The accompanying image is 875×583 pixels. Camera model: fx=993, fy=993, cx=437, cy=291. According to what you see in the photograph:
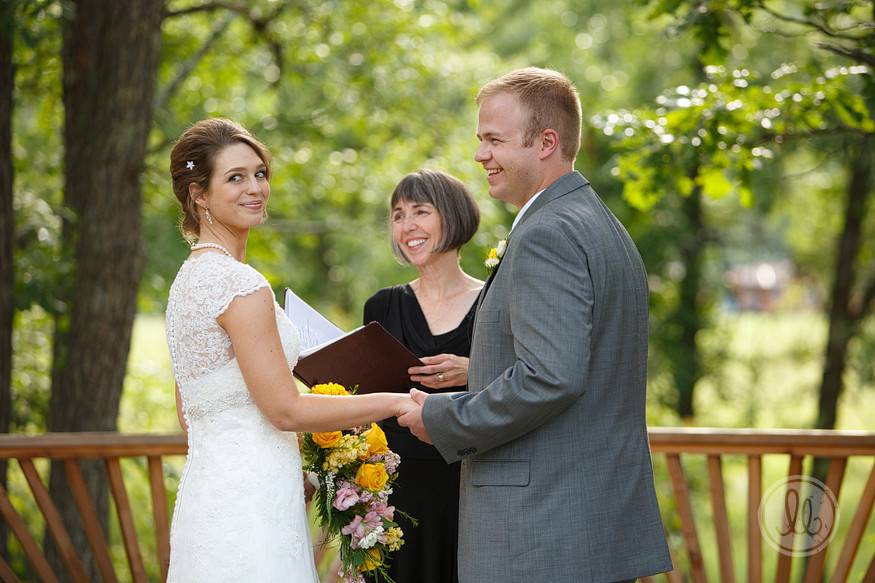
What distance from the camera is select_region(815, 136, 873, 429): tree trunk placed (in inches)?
377

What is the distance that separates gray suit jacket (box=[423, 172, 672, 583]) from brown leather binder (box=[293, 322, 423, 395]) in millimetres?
366

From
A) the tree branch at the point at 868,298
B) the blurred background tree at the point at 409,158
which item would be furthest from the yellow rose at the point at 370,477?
the tree branch at the point at 868,298

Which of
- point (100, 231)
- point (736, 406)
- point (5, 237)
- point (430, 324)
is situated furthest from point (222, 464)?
point (736, 406)

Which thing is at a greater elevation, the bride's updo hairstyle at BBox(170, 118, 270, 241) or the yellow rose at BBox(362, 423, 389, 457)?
the bride's updo hairstyle at BBox(170, 118, 270, 241)

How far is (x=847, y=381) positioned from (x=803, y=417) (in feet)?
12.1

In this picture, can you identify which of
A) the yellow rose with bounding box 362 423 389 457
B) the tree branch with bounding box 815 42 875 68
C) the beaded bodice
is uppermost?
the tree branch with bounding box 815 42 875 68

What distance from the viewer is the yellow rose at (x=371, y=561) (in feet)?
8.80

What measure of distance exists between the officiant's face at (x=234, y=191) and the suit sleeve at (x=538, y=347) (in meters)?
0.74

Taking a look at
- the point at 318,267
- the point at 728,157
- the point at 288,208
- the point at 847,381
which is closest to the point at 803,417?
the point at 847,381

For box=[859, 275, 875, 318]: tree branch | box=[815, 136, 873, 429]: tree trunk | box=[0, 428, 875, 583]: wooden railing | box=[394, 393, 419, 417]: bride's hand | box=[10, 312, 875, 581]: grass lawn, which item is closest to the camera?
box=[394, 393, 419, 417]: bride's hand

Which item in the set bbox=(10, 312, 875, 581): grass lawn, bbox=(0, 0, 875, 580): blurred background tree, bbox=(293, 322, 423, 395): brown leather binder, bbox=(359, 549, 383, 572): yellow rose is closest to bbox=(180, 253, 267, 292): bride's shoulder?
bbox=(293, 322, 423, 395): brown leather binder

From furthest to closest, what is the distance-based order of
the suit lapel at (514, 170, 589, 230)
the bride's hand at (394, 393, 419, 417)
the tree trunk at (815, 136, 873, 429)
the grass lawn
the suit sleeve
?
1. the tree trunk at (815, 136, 873, 429)
2. the grass lawn
3. the bride's hand at (394, 393, 419, 417)
4. the suit lapel at (514, 170, 589, 230)
5. the suit sleeve

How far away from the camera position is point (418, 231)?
11.2 ft

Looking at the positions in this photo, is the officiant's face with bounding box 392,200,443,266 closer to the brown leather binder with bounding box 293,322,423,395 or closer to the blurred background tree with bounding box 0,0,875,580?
the brown leather binder with bounding box 293,322,423,395
